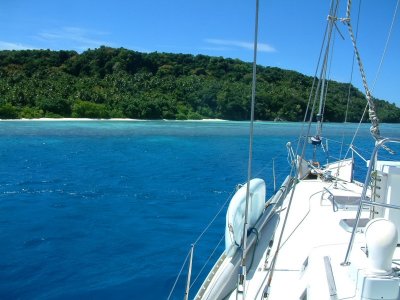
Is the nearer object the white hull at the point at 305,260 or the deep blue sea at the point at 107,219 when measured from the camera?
the white hull at the point at 305,260

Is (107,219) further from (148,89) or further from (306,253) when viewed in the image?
(148,89)

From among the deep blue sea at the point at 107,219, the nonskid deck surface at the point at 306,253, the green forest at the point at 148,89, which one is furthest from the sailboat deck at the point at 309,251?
the green forest at the point at 148,89

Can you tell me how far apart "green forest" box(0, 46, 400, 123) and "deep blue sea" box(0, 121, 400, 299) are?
33.5 meters

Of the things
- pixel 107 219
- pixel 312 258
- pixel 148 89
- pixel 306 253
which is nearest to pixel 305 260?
pixel 312 258

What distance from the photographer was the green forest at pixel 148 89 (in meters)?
53.4

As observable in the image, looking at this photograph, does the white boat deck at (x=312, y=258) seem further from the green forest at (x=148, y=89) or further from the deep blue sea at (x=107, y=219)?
the green forest at (x=148, y=89)

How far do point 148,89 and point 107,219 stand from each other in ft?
192

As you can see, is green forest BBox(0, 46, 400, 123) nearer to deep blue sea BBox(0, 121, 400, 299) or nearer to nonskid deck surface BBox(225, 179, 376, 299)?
deep blue sea BBox(0, 121, 400, 299)

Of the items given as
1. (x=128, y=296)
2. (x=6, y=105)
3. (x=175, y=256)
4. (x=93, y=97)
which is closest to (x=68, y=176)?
(x=175, y=256)

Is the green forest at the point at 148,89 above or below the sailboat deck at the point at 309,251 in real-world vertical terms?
→ above

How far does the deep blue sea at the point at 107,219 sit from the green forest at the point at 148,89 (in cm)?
3349

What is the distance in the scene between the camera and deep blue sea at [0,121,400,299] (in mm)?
6422

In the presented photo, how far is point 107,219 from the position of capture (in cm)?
985

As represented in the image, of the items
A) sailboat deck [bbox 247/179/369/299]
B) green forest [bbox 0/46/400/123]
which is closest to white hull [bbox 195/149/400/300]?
sailboat deck [bbox 247/179/369/299]
